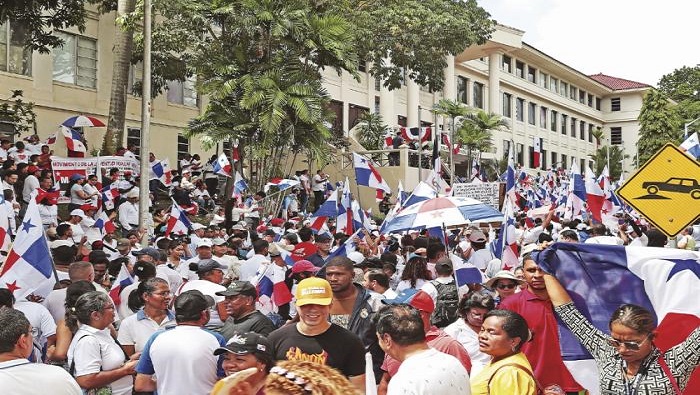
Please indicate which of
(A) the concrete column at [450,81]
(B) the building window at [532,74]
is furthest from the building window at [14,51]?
(B) the building window at [532,74]

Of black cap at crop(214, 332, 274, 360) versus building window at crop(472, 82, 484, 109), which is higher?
building window at crop(472, 82, 484, 109)

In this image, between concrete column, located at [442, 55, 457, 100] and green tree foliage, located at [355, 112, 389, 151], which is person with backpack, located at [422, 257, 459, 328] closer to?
green tree foliage, located at [355, 112, 389, 151]

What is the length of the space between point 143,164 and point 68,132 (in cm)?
488

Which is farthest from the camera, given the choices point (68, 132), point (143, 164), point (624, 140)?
point (624, 140)

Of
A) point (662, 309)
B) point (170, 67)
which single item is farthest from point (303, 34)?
point (662, 309)

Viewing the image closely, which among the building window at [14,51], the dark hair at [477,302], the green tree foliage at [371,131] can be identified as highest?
the building window at [14,51]

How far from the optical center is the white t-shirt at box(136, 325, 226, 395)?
16.5ft

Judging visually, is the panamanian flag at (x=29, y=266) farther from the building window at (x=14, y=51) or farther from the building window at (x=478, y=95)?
the building window at (x=478, y=95)

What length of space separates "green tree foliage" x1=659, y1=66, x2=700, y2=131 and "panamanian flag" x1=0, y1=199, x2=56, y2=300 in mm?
55957

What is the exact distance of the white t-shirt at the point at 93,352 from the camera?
17.3 feet

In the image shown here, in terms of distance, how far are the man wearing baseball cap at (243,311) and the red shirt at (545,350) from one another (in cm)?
194

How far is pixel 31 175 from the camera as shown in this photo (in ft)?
51.2

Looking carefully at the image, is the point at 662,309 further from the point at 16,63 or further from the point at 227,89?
the point at 16,63

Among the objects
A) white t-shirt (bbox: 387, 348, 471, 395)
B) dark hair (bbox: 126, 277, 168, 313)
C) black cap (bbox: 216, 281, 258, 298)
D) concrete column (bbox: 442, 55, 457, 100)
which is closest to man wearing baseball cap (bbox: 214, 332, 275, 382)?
→ white t-shirt (bbox: 387, 348, 471, 395)
